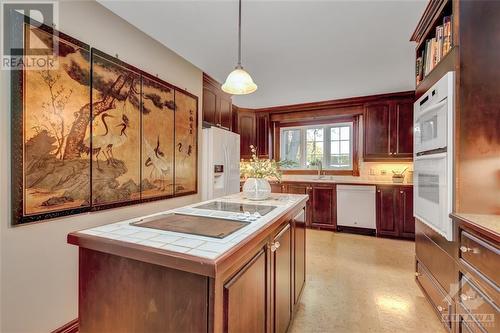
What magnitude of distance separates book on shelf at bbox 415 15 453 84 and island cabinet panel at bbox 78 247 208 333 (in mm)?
2197

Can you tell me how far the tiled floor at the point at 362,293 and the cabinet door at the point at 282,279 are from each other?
335 millimetres

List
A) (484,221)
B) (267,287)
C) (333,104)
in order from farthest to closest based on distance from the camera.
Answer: (333,104), (484,221), (267,287)

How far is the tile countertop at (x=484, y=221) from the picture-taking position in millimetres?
1176

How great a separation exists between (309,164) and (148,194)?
3.65 m

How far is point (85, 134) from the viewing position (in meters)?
1.77

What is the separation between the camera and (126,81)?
2105 mm

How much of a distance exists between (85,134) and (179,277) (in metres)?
1.49

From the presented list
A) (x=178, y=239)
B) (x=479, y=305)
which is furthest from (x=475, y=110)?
(x=178, y=239)

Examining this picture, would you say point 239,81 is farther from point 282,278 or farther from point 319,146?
point 319,146

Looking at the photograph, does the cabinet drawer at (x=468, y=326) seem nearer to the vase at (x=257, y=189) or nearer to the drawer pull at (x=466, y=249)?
the drawer pull at (x=466, y=249)

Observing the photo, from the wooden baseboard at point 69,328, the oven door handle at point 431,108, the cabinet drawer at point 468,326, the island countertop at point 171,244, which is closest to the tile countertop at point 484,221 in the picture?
the cabinet drawer at point 468,326

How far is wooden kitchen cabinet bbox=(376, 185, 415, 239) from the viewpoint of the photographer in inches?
150

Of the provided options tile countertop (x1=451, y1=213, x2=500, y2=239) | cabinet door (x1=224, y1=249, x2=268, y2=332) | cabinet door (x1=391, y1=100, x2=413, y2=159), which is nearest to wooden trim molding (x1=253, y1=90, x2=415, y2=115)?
cabinet door (x1=391, y1=100, x2=413, y2=159)

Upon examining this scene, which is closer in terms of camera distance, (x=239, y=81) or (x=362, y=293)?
(x=239, y=81)
